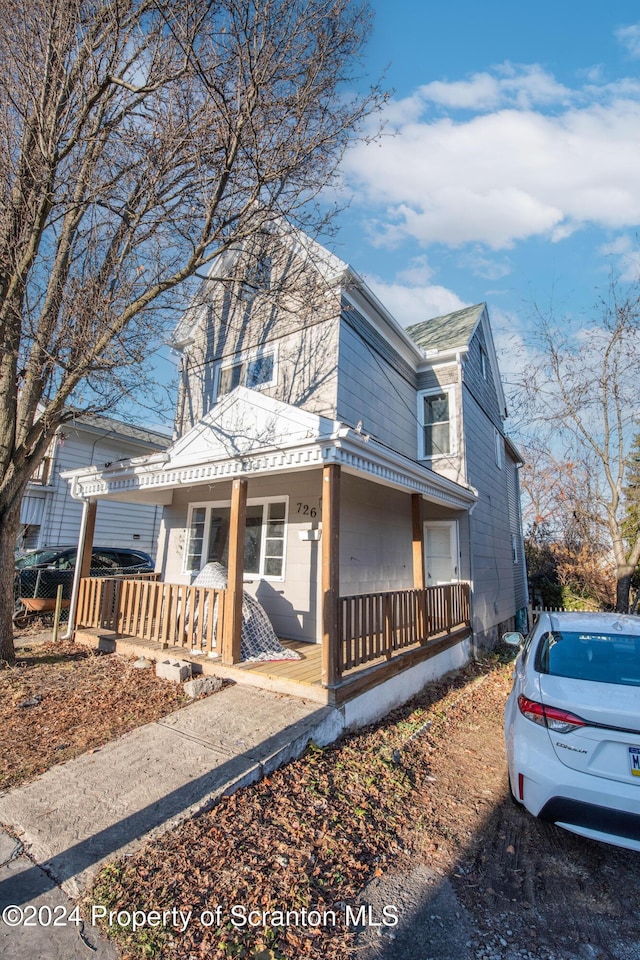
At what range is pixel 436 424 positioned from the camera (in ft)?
33.9

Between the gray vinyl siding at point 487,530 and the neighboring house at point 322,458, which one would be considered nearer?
the neighboring house at point 322,458

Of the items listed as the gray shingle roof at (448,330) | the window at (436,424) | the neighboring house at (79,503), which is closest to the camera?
the window at (436,424)

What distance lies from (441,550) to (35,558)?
9377 millimetres

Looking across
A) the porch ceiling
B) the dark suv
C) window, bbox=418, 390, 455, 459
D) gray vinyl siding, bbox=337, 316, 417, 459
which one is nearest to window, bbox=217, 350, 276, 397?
gray vinyl siding, bbox=337, 316, 417, 459

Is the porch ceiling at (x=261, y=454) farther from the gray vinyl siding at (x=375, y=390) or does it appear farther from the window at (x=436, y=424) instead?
the window at (x=436, y=424)

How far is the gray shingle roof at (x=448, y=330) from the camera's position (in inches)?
406

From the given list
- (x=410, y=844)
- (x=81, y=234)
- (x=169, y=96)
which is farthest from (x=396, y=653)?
(x=169, y=96)

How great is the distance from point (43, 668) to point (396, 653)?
5.01 metres

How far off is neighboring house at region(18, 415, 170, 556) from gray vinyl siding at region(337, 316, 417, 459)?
310 inches

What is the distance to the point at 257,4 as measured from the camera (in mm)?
5762

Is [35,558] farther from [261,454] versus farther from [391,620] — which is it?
[391,620]

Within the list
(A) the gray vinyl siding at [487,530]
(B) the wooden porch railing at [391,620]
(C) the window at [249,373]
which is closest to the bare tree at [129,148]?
(C) the window at [249,373]

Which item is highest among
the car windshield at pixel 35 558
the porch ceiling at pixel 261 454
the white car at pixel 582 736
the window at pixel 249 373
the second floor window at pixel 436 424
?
the window at pixel 249 373

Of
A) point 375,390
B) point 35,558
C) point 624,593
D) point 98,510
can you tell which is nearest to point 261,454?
point 375,390
